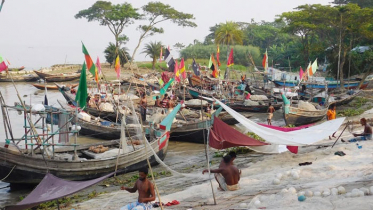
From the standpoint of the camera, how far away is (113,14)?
45656 mm

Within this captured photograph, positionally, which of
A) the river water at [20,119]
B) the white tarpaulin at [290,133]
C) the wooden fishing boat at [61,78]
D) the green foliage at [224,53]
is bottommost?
the river water at [20,119]

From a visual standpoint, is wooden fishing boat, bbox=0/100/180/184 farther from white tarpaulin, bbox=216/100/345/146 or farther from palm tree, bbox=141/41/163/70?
palm tree, bbox=141/41/163/70

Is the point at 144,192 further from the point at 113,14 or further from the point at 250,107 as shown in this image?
the point at 113,14

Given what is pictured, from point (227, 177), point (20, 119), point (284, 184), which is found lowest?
point (20, 119)

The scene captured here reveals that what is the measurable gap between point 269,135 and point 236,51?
42402 mm

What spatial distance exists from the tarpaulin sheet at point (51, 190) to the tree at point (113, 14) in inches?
1543

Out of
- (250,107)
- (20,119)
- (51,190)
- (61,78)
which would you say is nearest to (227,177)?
(51,190)

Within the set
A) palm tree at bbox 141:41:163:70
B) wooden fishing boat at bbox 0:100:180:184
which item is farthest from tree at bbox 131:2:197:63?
wooden fishing boat at bbox 0:100:180:184

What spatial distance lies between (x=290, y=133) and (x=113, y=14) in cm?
3864

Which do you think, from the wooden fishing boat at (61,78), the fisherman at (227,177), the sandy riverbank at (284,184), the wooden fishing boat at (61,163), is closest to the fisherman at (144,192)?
the sandy riverbank at (284,184)

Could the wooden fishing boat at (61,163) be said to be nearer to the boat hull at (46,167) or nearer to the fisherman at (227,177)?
the boat hull at (46,167)

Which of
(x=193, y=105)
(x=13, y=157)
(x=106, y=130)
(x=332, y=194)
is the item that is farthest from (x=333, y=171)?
(x=193, y=105)

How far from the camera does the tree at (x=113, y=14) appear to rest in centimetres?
4584

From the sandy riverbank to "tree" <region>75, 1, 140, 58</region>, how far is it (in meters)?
35.4
